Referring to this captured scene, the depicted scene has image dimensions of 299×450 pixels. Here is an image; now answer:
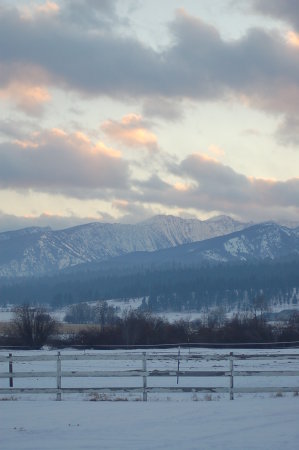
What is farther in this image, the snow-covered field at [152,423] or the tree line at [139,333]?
the tree line at [139,333]

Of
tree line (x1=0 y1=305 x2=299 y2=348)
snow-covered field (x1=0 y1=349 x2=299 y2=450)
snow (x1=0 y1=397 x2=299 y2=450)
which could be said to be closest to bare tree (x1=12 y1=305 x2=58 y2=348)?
tree line (x1=0 y1=305 x2=299 y2=348)

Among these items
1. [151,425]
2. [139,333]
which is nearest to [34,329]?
[139,333]

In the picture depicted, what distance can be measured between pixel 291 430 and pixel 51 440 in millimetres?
4948

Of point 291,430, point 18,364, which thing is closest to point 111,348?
point 18,364

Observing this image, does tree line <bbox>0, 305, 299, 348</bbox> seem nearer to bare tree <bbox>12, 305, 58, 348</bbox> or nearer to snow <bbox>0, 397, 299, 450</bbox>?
bare tree <bbox>12, 305, 58, 348</bbox>

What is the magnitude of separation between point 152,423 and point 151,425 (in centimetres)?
24

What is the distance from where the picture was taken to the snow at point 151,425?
12.7 meters

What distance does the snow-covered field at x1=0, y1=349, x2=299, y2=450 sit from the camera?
41.7 feet

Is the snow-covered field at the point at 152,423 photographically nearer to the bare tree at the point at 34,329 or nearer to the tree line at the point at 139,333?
the tree line at the point at 139,333

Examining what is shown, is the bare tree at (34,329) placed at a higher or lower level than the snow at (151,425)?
lower

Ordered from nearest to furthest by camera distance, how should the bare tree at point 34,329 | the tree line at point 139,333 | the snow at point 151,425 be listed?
the snow at point 151,425
the bare tree at point 34,329
the tree line at point 139,333

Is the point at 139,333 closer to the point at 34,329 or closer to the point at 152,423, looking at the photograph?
the point at 34,329

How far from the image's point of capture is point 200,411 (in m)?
16.4

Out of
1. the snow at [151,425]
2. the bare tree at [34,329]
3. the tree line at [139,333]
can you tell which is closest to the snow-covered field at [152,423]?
the snow at [151,425]
